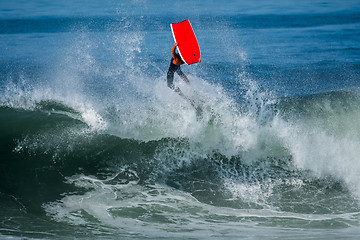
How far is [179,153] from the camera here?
8.09 m

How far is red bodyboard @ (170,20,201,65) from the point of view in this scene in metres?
8.09

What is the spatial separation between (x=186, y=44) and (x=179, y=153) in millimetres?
2165

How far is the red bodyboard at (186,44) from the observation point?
8.09m

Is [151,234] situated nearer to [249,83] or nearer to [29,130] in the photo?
[29,130]

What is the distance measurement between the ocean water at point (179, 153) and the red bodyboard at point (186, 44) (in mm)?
1148

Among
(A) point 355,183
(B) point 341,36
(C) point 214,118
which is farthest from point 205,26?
(A) point 355,183

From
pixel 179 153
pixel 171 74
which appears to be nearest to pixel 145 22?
pixel 171 74

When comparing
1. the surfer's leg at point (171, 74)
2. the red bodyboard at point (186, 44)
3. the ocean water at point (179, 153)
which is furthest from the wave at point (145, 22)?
the surfer's leg at point (171, 74)

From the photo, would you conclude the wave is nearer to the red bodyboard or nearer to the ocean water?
the ocean water

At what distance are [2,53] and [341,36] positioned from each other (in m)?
16.7

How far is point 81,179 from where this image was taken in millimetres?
7363

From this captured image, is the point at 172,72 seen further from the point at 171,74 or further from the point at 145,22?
the point at 145,22

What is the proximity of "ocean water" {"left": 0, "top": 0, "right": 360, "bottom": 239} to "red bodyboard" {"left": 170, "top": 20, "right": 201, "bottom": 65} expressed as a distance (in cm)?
115

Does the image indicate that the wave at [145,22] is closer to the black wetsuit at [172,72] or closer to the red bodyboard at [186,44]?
the red bodyboard at [186,44]
